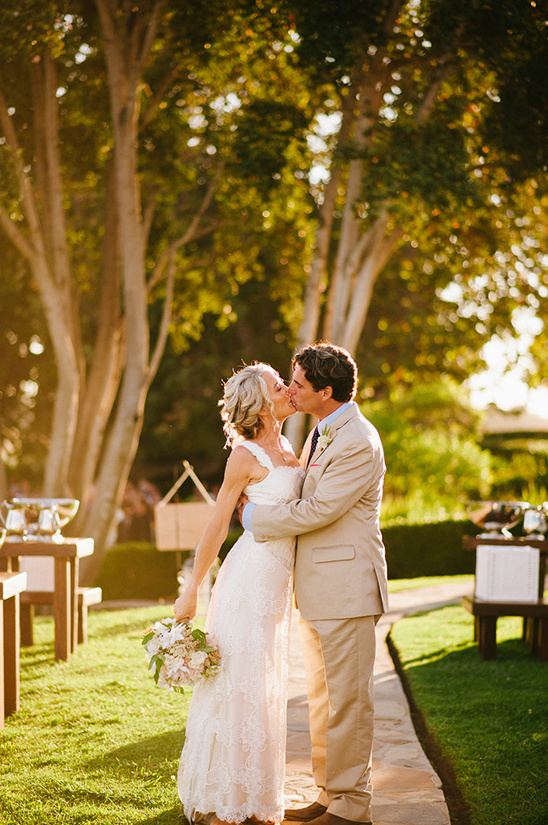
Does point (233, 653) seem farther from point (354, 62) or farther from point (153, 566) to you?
point (153, 566)

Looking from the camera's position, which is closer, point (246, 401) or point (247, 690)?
point (247, 690)

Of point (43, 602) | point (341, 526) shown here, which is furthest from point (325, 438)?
point (43, 602)

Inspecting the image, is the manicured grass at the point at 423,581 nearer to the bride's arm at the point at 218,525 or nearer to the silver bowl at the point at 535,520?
the silver bowl at the point at 535,520

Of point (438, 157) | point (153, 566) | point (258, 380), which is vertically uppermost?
point (438, 157)

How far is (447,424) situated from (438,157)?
13334 millimetres

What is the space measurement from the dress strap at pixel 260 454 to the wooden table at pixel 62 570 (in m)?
2.92

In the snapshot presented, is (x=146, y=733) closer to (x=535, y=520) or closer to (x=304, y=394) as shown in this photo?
(x=304, y=394)

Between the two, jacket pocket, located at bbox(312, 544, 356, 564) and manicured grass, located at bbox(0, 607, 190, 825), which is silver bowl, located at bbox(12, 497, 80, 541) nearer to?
manicured grass, located at bbox(0, 607, 190, 825)

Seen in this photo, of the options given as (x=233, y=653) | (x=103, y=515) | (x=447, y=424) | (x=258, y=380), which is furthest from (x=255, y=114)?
(x=447, y=424)

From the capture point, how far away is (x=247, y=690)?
3.47 metres

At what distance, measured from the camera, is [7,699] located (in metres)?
4.97

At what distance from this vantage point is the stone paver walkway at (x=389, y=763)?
3.69 metres

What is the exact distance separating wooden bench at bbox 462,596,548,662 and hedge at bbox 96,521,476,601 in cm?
554

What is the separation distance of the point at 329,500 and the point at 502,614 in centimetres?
358
